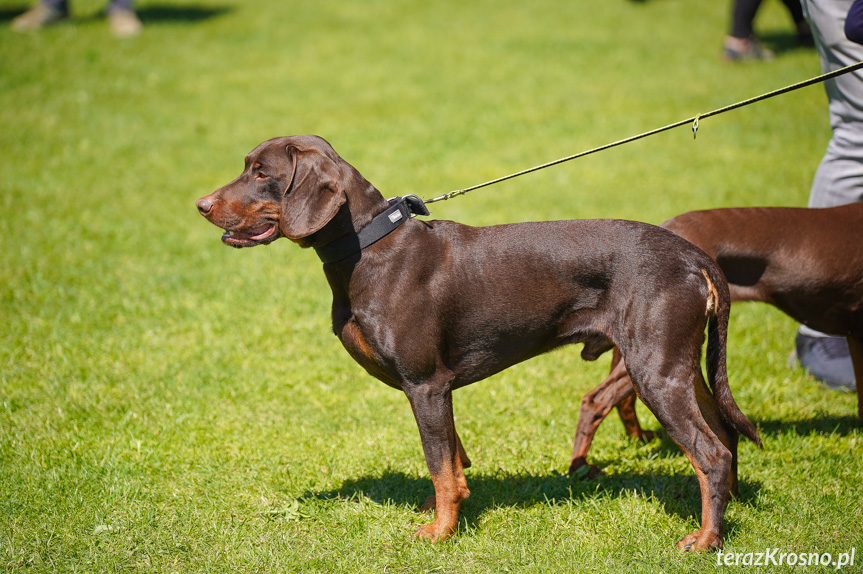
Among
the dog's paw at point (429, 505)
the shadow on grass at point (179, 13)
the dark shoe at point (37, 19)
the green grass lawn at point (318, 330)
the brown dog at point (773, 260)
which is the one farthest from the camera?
the shadow on grass at point (179, 13)

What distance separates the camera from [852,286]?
4461mm

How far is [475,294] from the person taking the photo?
365 cm

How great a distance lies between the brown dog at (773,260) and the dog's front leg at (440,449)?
0.97 meters

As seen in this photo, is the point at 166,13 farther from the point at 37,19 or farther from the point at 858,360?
the point at 858,360

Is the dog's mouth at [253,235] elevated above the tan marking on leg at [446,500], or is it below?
above

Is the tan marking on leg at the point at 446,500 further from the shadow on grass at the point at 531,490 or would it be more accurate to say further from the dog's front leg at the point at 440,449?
the shadow on grass at the point at 531,490

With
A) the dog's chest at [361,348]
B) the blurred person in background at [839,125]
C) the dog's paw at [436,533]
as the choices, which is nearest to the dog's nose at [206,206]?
the dog's chest at [361,348]

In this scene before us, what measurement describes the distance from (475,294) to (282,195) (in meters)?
0.98

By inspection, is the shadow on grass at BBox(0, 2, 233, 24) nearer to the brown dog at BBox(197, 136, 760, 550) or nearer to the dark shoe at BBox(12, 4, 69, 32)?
the dark shoe at BBox(12, 4, 69, 32)

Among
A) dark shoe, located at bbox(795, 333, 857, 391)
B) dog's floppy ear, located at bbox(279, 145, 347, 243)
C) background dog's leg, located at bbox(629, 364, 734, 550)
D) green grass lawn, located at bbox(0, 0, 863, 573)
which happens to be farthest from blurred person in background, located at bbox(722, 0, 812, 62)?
dog's floppy ear, located at bbox(279, 145, 347, 243)

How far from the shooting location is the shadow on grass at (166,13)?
51.8ft

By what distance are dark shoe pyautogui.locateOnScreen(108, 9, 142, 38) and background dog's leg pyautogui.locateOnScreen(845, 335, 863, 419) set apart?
13748 millimetres

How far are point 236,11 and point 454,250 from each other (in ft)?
51.8

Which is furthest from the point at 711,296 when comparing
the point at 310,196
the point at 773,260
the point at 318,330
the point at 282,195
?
the point at 318,330
